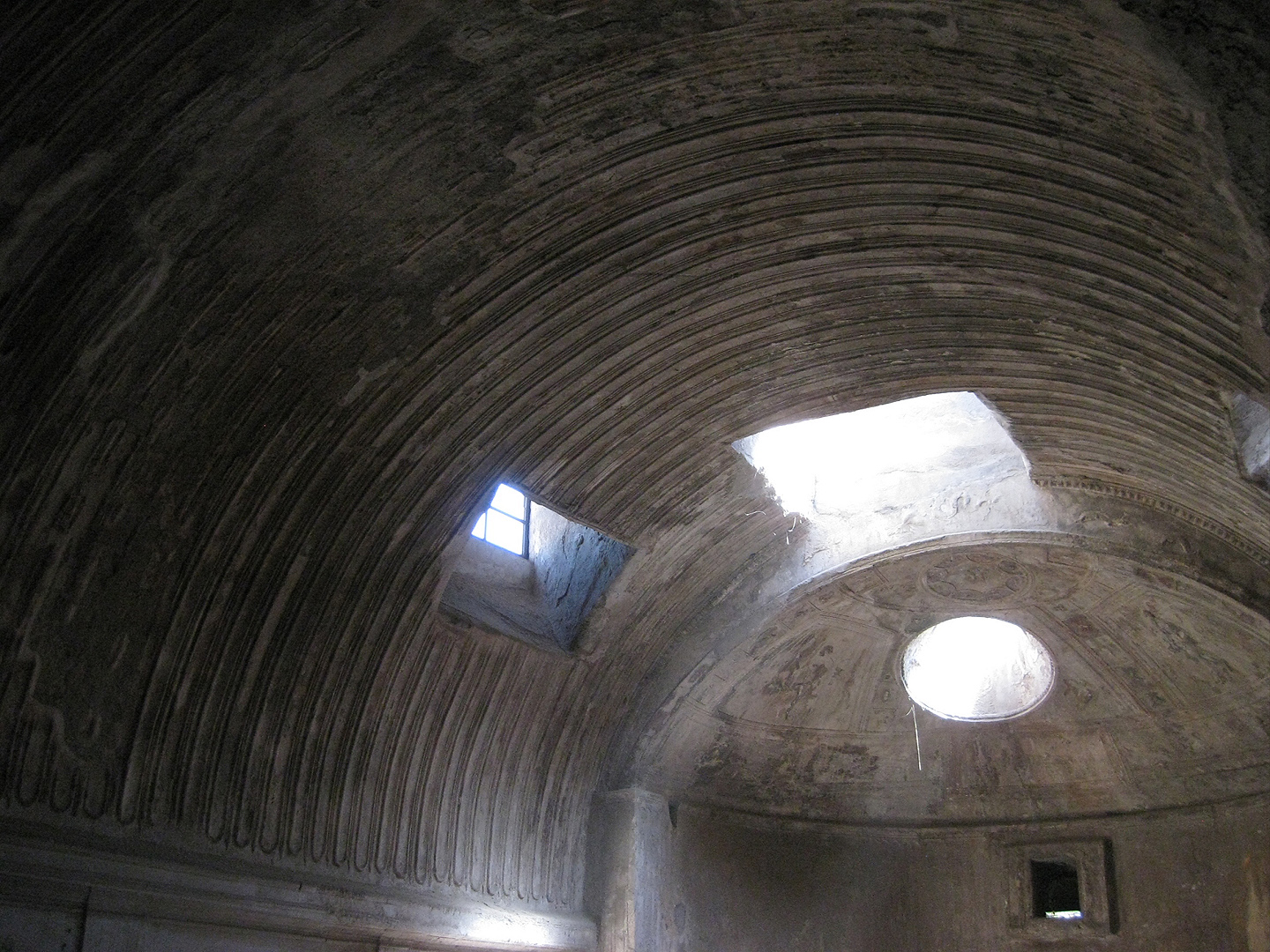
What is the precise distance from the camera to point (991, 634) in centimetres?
1432

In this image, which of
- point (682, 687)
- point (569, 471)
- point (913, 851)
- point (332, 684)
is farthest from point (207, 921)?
point (913, 851)

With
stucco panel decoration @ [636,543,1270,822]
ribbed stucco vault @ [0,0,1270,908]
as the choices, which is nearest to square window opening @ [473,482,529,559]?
ribbed stucco vault @ [0,0,1270,908]

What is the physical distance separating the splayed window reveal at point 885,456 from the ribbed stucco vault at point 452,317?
118 centimetres

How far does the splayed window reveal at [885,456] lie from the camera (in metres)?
11.9

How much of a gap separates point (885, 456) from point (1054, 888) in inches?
216

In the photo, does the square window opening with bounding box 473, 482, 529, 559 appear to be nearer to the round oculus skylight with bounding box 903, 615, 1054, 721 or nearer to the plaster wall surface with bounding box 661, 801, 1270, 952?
the plaster wall surface with bounding box 661, 801, 1270, 952

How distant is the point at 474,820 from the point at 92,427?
203 inches

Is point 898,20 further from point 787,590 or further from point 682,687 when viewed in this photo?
point 682,687

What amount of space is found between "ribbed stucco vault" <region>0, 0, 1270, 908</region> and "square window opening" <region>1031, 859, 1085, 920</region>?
15.5 ft

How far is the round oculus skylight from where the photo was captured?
13742 mm

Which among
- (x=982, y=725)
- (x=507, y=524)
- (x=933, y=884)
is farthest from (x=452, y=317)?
(x=933, y=884)

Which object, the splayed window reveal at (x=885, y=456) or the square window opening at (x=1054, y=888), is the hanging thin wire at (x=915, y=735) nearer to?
the square window opening at (x=1054, y=888)

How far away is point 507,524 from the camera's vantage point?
12.7m

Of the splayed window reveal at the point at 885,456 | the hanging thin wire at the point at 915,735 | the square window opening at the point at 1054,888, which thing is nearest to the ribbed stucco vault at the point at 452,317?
the splayed window reveal at the point at 885,456
